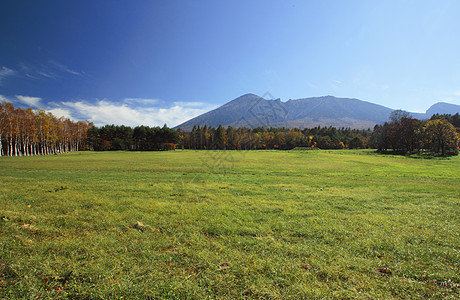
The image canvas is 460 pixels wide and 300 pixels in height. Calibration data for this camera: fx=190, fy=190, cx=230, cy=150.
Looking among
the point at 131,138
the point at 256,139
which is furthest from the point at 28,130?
the point at 256,139

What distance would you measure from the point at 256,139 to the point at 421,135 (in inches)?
2932

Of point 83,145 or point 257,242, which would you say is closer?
point 257,242

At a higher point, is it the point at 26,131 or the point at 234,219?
the point at 26,131

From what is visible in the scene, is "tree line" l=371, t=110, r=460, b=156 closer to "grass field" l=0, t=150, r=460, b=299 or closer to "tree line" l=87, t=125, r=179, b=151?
"grass field" l=0, t=150, r=460, b=299

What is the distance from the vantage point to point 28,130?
5750 centimetres

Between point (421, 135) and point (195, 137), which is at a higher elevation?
point (195, 137)

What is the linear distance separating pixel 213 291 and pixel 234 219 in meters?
3.55

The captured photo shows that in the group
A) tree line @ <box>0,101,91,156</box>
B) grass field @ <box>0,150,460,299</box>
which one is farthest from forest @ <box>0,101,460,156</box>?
grass field @ <box>0,150,460,299</box>

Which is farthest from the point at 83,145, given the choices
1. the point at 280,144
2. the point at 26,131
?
the point at 280,144

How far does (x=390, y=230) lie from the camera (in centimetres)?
610

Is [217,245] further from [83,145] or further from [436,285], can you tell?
[83,145]

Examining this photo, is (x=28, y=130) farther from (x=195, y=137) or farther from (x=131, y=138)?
(x=195, y=137)

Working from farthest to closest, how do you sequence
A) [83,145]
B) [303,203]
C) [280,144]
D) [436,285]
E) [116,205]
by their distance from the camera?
[280,144] → [83,145] → [303,203] → [116,205] → [436,285]

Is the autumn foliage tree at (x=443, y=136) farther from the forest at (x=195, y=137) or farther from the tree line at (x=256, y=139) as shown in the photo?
the tree line at (x=256, y=139)
